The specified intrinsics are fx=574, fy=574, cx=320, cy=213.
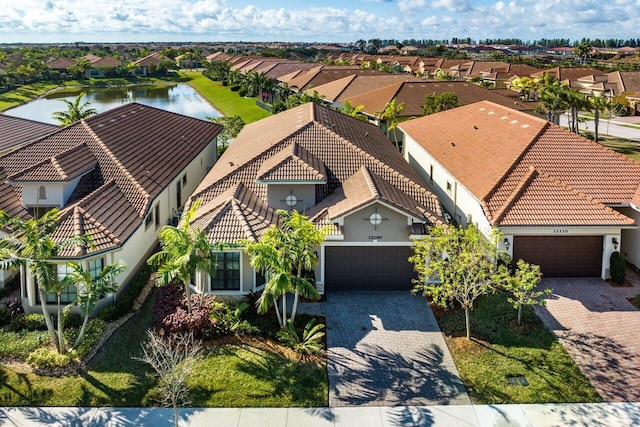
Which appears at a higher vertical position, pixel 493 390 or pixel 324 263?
pixel 324 263

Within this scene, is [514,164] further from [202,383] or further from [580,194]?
[202,383]

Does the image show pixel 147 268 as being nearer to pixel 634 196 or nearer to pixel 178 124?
pixel 178 124

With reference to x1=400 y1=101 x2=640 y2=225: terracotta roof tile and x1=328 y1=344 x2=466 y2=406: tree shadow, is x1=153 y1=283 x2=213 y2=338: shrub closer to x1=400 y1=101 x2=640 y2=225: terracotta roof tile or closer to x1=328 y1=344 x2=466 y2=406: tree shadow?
x1=328 y1=344 x2=466 y2=406: tree shadow

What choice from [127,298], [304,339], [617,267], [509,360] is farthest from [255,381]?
[617,267]

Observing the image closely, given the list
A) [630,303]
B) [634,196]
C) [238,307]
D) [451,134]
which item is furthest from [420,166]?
[238,307]

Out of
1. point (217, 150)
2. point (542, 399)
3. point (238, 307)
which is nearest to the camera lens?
point (542, 399)

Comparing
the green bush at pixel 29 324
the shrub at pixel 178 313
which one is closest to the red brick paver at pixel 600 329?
the shrub at pixel 178 313
